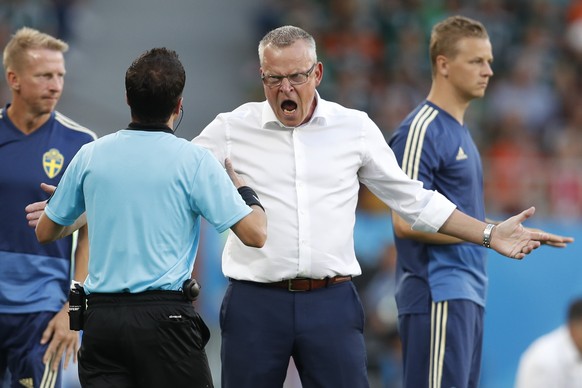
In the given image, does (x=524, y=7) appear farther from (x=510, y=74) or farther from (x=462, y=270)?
(x=462, y=270)

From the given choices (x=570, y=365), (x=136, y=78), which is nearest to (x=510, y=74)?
(x=570, y=365)

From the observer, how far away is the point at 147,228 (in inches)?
212

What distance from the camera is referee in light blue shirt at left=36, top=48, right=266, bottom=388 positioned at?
5391 millimetres

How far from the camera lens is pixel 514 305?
12.5 m

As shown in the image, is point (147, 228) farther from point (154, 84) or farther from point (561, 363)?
point (561, 363)

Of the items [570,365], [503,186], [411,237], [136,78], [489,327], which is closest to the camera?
[136,78]

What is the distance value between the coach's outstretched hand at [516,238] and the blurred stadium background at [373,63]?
23.3 feet

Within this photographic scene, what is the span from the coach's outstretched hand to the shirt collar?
3.57 feet

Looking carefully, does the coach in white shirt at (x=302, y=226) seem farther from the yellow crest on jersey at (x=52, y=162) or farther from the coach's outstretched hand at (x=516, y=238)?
the yellow crest on jersey at (x=52, y=162)

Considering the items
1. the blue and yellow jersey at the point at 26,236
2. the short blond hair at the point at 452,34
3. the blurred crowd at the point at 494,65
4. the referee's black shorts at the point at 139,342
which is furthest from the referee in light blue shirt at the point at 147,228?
the blurred crowd at the point at 494,65

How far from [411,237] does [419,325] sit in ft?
1.78

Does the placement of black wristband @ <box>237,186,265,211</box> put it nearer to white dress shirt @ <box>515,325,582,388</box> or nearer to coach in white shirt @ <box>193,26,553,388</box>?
coach in white shirt @ <box>193,26,553,388</box>

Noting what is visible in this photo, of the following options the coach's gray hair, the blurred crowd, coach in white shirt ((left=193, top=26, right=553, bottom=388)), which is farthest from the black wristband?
the blurred crowd

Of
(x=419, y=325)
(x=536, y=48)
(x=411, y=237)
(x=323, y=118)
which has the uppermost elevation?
(x=536, y=48)
